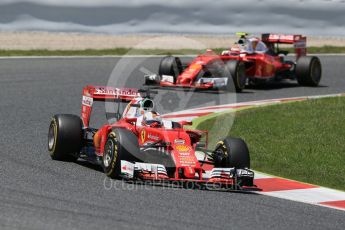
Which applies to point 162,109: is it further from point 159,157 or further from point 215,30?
point 215,30

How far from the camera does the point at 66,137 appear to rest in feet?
34.7

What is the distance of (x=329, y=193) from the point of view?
955 centimetres

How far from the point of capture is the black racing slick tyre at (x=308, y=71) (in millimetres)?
21594

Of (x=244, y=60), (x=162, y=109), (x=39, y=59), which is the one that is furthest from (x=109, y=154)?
(x=39, y=59)

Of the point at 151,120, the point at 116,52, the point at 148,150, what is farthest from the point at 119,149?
the point at 116,52

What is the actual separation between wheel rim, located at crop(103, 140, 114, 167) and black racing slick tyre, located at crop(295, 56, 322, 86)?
12.6m

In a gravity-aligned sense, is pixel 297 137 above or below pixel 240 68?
below

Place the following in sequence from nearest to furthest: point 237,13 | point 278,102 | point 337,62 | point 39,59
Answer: point 278,102 < point 39,59 < point 337,62 < point 237,13

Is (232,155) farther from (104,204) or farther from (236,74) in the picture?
(236,74)

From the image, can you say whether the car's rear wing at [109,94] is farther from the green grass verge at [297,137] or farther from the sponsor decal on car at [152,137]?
the green grass verge at [297,137]

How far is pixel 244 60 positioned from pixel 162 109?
4.61m

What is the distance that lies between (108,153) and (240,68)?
10.5m

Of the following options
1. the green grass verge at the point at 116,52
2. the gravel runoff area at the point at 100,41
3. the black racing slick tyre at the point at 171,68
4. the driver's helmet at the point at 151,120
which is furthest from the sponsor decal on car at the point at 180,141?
the gravel runoff area at the point at 100,41

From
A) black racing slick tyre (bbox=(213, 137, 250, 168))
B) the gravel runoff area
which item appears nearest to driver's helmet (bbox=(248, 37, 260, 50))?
the gravel runoff area
